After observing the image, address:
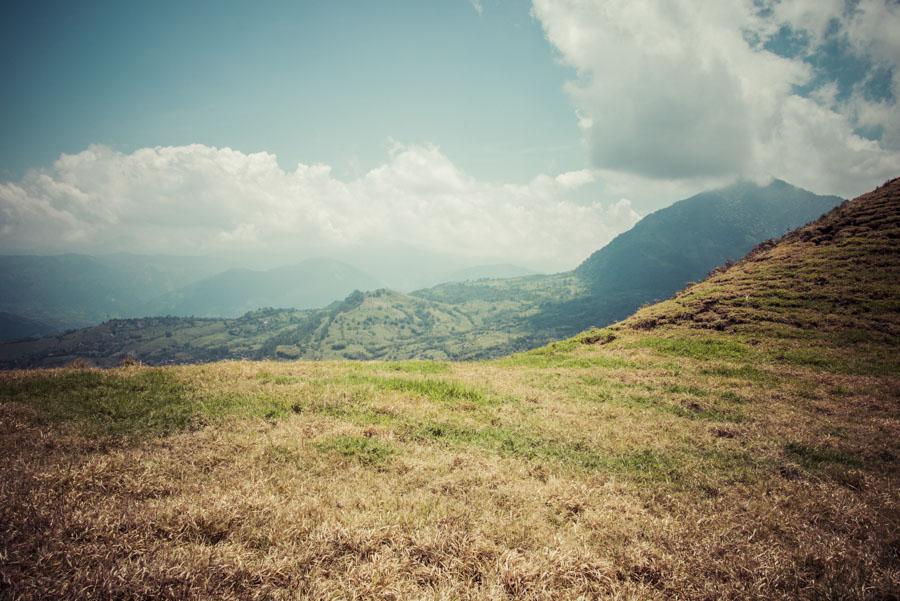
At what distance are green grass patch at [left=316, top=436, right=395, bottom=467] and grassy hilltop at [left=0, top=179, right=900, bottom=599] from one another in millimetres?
66

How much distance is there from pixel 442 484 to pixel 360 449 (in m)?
2.86

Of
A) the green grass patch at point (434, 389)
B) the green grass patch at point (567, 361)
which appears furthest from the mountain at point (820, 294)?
the green grass patch at point (434, 389)

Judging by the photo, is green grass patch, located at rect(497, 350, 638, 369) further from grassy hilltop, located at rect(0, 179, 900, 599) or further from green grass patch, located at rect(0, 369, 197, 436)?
green grass patch, located at rect(0, 369, 197, 436)

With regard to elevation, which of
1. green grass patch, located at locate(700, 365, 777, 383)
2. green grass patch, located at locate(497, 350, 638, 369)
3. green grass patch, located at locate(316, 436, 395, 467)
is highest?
green grass patch, located at locate(316, 436, 395, 467)

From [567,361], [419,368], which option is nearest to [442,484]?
[419,368]

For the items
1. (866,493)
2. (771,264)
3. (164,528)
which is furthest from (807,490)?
(771,264)

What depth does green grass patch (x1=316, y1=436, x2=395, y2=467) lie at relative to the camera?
1016 cm

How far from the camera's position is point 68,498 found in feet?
21.5

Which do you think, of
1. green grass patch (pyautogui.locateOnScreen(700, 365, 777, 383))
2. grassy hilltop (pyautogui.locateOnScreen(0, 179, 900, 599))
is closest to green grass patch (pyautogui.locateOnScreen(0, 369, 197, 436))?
grassy hilltop (pyautogui.locateOnScreen(0, 179, 900, 599))

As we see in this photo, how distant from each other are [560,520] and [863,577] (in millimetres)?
4752

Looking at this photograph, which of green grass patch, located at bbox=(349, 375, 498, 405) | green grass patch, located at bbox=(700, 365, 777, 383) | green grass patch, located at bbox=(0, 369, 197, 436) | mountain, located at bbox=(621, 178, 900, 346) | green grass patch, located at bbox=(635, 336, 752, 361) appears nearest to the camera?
green grass patch, located at bbox=(0, 369, 197, 436)

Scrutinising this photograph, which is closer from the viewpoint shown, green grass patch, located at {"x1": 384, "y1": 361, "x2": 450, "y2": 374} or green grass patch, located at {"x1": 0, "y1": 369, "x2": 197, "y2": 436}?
green grass patch, located at {"x1": 0, "y1": 369, "x2": 197, "y2": 436}

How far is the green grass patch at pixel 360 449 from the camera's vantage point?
1016 centimetres

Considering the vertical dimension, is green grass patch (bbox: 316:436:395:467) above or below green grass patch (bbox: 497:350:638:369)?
above
